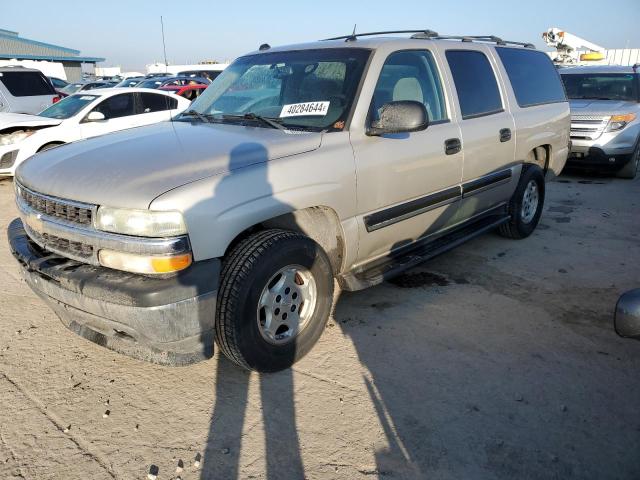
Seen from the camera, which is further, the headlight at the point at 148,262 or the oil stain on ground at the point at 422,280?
the oil stain on ground at the point at 422,280

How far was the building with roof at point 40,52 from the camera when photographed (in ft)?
131

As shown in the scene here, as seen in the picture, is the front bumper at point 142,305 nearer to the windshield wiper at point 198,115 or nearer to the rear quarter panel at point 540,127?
the windshield wiper at point 198,115

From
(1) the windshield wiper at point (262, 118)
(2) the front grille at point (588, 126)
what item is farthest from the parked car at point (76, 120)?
(2) the front grille at point (588, 126)

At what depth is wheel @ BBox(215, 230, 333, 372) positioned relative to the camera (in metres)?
2.62

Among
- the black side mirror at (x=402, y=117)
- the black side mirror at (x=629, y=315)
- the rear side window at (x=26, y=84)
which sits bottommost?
the black side mirror at (x=629, y=315)

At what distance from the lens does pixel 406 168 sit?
346cm

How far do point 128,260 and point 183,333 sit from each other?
440mm

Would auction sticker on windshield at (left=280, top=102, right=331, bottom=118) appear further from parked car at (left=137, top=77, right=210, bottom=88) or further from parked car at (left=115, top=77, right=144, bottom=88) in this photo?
parked car at (left=137, top=77, right=210, bottom=88)

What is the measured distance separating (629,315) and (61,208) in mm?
2774

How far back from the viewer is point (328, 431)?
252cm

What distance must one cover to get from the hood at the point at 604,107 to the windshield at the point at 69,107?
Answer: 8.24m

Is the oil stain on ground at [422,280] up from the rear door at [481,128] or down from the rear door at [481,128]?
down

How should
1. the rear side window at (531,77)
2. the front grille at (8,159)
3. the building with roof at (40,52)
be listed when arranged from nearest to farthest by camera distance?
the rear side window at (531,77), the front grille at (8,159), the building with roof at (40,52)

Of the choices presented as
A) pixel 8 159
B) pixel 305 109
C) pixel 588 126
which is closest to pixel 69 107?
pixel 8 159
